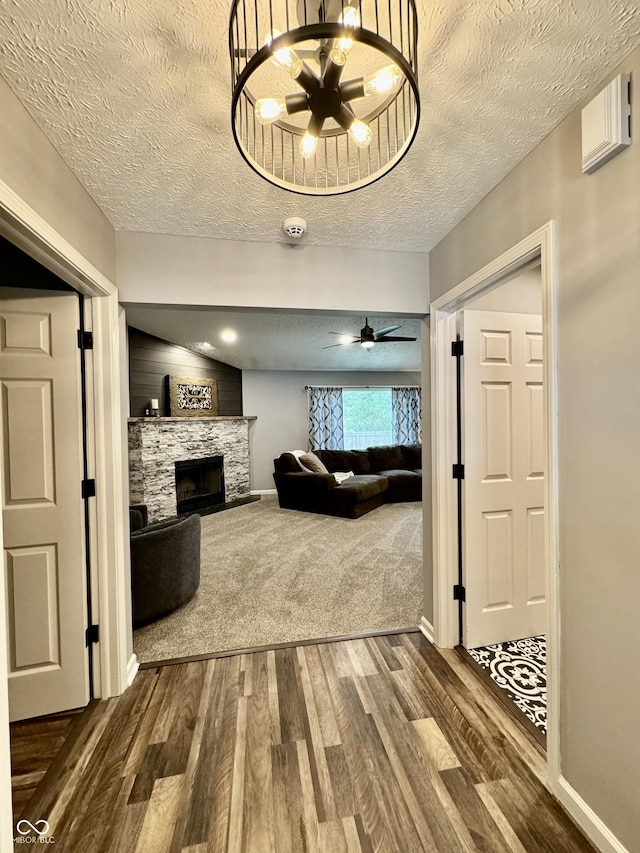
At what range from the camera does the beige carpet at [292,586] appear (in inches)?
95.5

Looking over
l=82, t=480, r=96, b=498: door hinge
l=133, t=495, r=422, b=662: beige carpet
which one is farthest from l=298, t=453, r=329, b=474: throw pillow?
l=82, t=480, r=96, b=498: door hinge

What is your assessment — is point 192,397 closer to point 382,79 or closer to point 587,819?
point 382,79

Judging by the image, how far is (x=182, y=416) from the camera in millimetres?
5445

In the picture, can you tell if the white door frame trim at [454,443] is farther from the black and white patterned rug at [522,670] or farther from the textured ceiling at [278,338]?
the textured ceiling at [278,338]

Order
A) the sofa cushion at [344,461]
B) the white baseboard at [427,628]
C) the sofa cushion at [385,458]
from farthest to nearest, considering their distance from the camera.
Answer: the sofa cushion at [385,458] < the sofa cushion at [344,461] < the white baseboard at [427,628]

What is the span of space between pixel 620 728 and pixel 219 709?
165 cm

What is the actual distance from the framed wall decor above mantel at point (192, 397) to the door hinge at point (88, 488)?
358 cm

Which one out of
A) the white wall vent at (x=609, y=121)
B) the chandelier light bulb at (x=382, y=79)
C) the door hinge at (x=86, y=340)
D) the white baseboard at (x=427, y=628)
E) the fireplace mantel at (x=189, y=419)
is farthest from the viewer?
the fireplace mantel at (x=189, y=419)

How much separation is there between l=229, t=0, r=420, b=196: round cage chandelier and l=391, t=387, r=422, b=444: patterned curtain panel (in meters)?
6.51

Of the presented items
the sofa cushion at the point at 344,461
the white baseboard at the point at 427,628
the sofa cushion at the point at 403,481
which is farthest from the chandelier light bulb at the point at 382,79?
the sofa cushion at the point at 344,461

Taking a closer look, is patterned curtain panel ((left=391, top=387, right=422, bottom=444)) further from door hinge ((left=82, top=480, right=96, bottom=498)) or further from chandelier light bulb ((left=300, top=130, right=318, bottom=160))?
chandelier light bulb ((left=300, top=130, right=318, bottom=160))

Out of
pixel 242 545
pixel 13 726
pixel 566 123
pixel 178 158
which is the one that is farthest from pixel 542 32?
pixel 242 545

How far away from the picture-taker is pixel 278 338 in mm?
4863

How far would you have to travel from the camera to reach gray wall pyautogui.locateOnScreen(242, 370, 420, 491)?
7.10 metres
